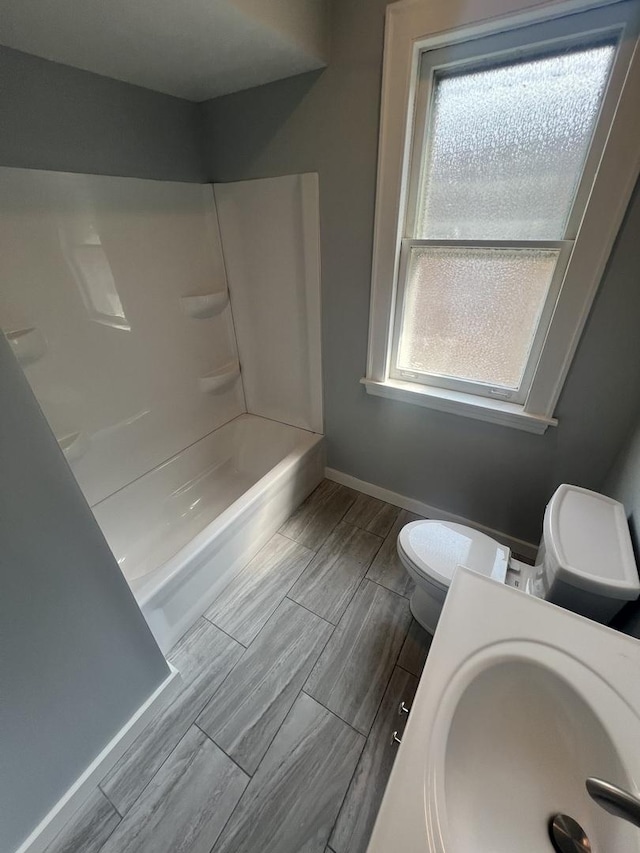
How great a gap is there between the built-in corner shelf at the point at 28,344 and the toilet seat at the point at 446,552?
1.56 m

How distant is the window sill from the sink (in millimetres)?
849

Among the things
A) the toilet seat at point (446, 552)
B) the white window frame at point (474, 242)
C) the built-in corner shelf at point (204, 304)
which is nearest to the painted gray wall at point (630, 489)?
the white window frame at point (474, 242)

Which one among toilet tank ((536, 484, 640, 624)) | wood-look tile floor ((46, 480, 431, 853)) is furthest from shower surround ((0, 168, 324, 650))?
toilet tank ((536, 484, 640, 624))

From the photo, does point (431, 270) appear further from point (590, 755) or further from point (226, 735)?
point (226, 735)

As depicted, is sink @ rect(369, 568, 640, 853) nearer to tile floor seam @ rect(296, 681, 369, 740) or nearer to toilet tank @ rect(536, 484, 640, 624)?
toilet tank @ rect(536, 484, 640, 624)

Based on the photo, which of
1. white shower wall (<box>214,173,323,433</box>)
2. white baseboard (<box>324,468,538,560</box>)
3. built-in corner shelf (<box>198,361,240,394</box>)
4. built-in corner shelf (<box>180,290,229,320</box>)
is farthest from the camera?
built-in corner shelf (<box>198,361,240,394</box>)

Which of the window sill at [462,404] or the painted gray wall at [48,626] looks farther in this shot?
the window sill at [462,404]

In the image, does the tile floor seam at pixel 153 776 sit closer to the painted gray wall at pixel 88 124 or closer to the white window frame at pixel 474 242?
the white window frame at pixel 474 242

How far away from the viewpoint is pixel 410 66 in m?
1.14

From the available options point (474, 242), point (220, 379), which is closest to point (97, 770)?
point (220, 379)

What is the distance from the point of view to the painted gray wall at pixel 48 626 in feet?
2.22

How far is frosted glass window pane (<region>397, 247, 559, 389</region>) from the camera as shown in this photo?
1.31 meters

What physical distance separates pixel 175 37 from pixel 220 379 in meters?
1.40

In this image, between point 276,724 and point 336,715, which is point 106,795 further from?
point 336,715
